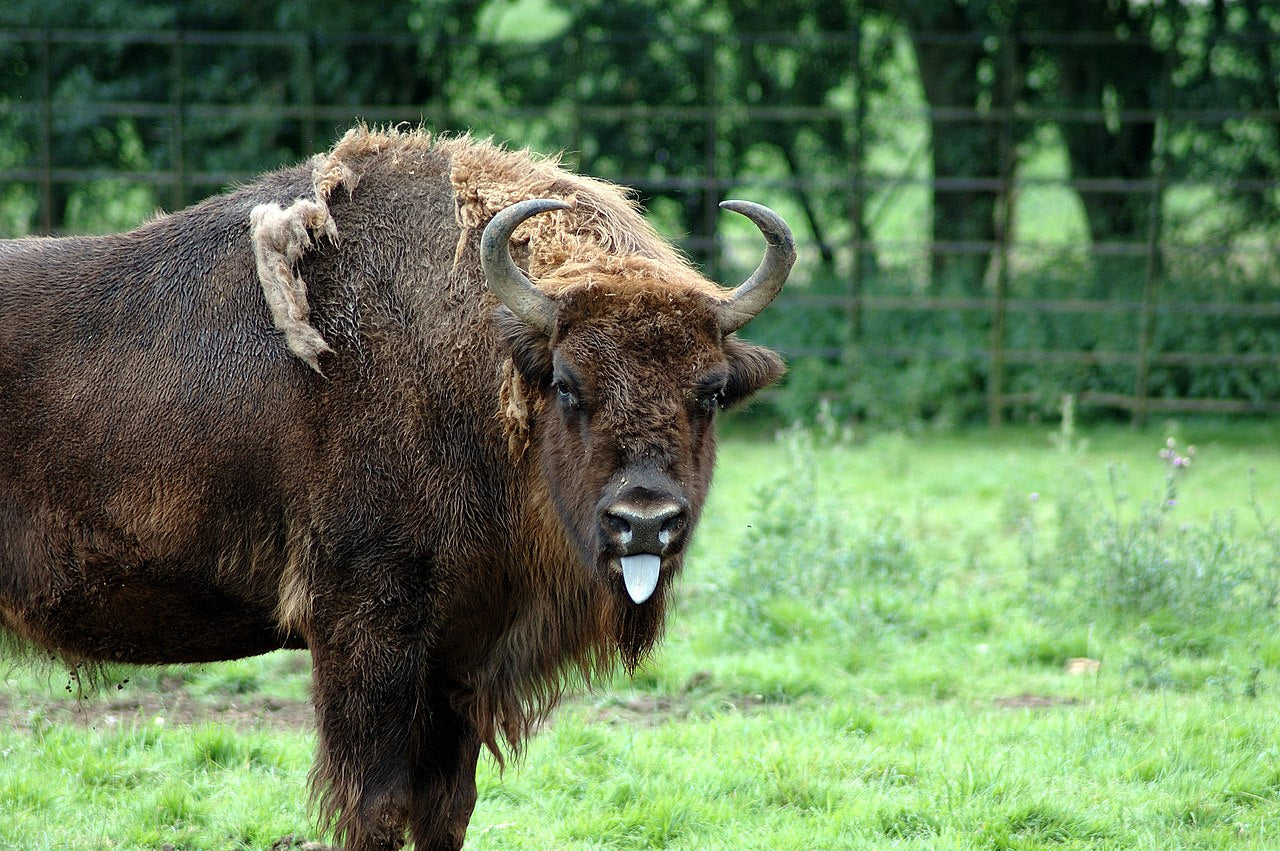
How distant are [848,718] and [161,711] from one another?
3.31 metres

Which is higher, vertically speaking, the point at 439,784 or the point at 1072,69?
the point at 1072,69

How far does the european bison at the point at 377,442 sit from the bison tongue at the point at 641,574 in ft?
0.07

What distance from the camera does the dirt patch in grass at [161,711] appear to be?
234 inches

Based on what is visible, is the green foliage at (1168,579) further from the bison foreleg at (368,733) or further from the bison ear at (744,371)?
the bison foreleg at (368,733)

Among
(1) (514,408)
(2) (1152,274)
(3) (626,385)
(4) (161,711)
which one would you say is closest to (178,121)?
(4) (161,711)

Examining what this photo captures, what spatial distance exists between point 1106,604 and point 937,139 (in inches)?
363

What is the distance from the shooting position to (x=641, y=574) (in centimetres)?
381

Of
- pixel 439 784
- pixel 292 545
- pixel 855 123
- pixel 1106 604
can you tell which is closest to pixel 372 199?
pixel 292 545

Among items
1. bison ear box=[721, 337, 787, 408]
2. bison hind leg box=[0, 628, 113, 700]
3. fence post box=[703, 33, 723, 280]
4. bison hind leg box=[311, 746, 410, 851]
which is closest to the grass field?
bison hind leg box=[0, 628, 113, 700]

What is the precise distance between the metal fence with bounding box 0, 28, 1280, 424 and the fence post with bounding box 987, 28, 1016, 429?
0.03 metres

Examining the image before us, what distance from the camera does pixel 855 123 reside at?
563 inches

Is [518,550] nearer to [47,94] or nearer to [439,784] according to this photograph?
[439,784]

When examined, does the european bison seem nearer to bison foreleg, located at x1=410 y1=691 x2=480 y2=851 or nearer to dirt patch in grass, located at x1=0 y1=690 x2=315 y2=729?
bison foreleg, located at x1=410 y1=691 x2=480 y2=851

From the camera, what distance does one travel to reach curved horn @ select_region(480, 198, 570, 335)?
3.94m
